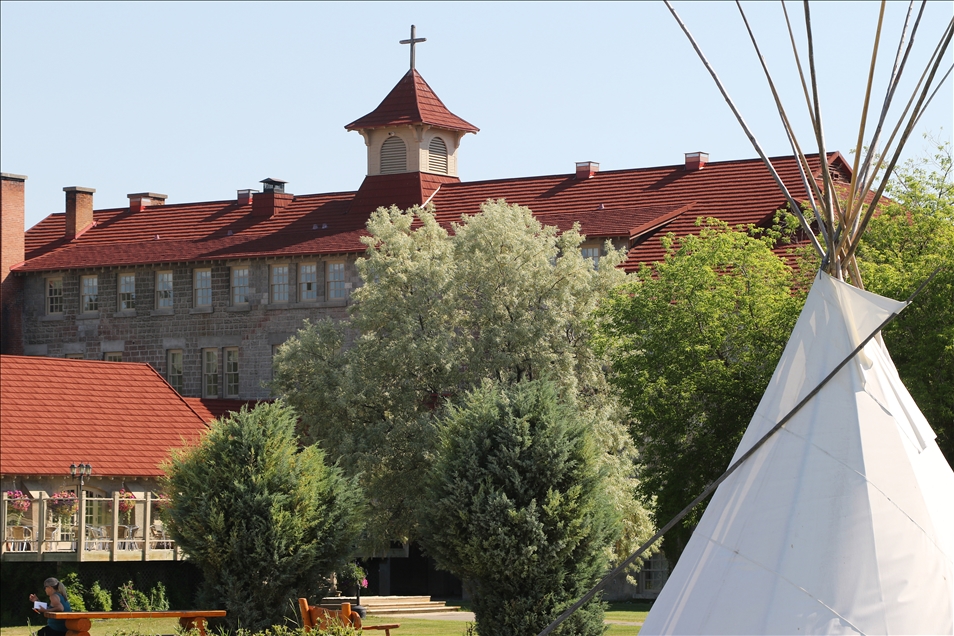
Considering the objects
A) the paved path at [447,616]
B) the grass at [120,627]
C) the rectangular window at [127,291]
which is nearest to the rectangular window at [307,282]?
the rectangular window at [127,291]

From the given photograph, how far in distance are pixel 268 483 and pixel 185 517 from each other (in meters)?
1.32

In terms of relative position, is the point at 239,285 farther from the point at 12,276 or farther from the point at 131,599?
the point at 131,599

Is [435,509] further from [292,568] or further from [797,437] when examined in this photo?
[797,437]

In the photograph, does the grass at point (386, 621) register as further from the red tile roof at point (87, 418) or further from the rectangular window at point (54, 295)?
the rectangular window at point (54, 295)

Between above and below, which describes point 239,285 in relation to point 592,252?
below

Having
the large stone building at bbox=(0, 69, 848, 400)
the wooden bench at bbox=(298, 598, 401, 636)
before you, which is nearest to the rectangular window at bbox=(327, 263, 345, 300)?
the large stone building at bbox=(0, 69, 848, 400)

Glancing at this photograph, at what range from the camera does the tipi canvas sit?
41.2 feet

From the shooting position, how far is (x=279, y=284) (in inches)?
1935

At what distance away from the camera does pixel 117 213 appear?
57.9 metres

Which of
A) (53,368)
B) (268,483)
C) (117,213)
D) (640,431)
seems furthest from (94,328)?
(268,483)

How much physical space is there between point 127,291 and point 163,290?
1411 millimetres

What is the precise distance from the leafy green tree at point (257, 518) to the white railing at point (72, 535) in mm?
7660

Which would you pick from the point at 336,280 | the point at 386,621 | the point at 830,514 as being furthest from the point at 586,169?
the point at 830,514

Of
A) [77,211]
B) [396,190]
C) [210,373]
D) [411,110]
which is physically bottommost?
[210,373]
